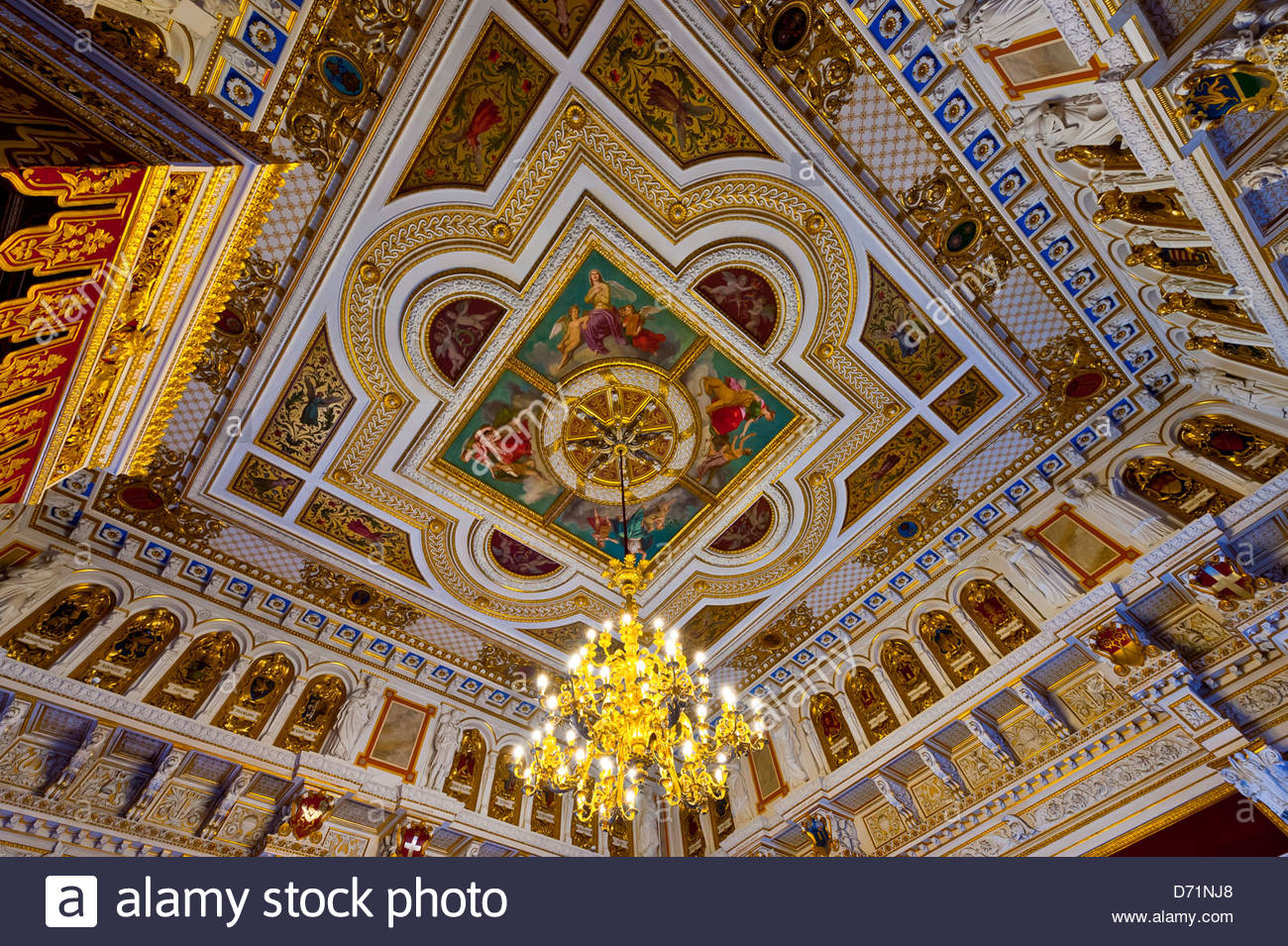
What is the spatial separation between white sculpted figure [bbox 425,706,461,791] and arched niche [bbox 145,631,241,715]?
10.3 ft

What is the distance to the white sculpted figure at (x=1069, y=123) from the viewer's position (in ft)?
17.5

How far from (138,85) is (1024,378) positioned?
29.4 feet

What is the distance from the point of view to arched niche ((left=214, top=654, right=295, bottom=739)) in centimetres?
866

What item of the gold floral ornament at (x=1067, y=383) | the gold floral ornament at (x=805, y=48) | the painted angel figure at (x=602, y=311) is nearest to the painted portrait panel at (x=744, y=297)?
the painted angel figure at (x=602, y=311)

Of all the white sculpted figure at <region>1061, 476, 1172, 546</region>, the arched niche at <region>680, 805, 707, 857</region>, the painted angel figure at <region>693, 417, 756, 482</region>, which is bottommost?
the arched niche at <region>680, 805, 707, 857</region>

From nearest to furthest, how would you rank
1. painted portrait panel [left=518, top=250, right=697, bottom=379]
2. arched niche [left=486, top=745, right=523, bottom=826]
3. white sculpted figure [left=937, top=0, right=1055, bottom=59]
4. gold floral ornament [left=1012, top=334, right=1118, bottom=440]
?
1. white sculpted figure [left=937, top=0, right=1055, bottom=59]
2. painted portrait panel [left=518, top=250, right=697, bottom=379]
3. gold floral ornament [left=1012, top=334, right=1118, bottom=440]
4. arched niche [left=486, top=745, right=523, bottom=826]

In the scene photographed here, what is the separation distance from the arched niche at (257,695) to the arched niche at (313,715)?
0.97 ft

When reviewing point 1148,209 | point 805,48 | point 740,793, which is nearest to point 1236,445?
point 1148,209

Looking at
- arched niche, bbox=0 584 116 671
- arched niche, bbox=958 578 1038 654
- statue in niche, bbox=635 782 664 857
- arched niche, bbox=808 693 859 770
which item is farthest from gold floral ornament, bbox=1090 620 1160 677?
arched niche, bbox=0 584 116 671

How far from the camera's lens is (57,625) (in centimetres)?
773

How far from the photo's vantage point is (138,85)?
3236 mm

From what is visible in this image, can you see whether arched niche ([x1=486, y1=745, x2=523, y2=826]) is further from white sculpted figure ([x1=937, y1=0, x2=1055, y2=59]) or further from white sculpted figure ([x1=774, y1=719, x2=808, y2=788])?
white sculpted figure ([x1=937, y1=0, x2=1055, y2=59])
